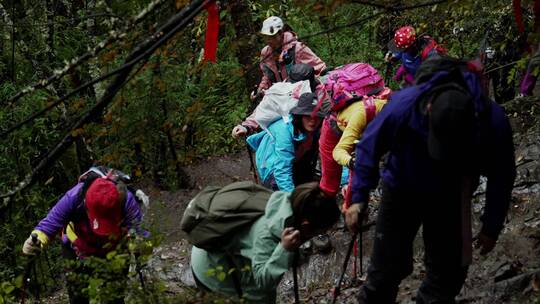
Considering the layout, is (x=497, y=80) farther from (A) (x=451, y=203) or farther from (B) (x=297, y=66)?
(A) (x=451, y=203)

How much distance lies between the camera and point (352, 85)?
247 inches

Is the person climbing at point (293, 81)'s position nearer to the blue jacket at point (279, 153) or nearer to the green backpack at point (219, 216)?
the blue jacket at point (279, 153)

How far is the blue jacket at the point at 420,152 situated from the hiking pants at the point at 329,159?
2.11 m

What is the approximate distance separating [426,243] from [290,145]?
2.73 metres

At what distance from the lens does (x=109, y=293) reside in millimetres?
4355

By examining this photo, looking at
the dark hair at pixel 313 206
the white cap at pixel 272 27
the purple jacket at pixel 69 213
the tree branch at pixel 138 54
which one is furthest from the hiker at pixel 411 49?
the tree branch at pixel 138 54

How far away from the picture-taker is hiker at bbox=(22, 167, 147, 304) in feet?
17.7

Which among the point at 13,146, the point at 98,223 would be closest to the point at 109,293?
the point at 98,223

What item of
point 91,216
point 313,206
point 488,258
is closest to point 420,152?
point 313,206

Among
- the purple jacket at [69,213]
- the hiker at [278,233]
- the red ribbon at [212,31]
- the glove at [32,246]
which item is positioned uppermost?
the red ribbon at [212,31]

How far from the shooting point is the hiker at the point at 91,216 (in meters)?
5.39

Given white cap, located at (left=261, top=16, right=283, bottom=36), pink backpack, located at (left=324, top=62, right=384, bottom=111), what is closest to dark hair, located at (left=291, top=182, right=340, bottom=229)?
pink backpack, located at (left=324, top=62, right=384, bottom=111)

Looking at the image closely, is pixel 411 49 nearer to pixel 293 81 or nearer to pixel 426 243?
pixel 293 81

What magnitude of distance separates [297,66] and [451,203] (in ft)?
13.3
